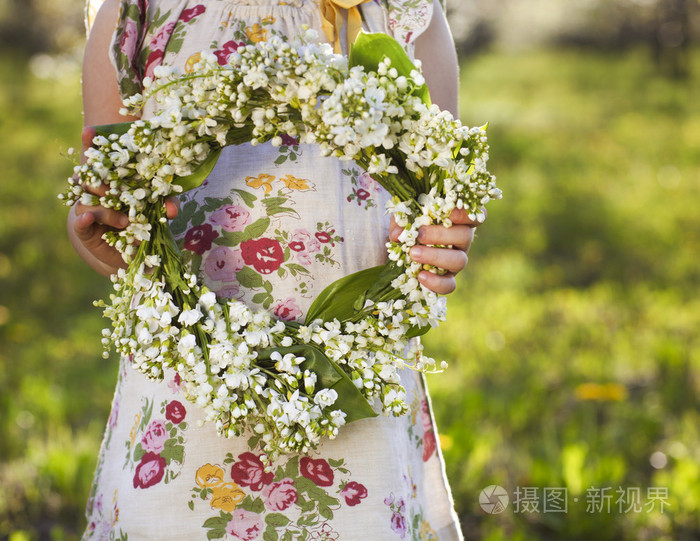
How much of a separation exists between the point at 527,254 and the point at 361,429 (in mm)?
4804

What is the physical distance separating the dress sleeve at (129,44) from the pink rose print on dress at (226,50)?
0.18 meters

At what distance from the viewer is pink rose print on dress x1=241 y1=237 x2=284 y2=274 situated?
1544 mm

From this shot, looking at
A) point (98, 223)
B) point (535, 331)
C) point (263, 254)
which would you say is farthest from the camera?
point (535, 331)

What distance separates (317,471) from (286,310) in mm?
333

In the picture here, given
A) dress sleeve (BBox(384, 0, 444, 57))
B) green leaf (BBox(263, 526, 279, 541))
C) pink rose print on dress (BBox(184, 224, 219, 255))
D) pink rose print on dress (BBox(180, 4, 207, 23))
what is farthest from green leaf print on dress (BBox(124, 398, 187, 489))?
dress sleeve (BBox(384, 0, 444, 57))

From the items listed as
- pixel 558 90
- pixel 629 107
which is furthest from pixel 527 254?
pixel 558 90

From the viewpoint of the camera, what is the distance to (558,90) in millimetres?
10000

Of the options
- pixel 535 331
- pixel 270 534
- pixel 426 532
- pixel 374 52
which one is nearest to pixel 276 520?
pixel 270 534

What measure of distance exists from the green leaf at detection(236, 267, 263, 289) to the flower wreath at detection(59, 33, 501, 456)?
108 millimetres

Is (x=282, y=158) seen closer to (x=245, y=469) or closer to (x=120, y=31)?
(x=120, y=31)

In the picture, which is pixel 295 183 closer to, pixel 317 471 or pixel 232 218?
pixel 232 218

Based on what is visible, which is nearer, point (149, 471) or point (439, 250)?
point (439, 250)

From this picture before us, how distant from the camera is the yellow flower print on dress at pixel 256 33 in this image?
1.60 metres

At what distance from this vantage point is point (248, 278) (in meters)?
1.54
